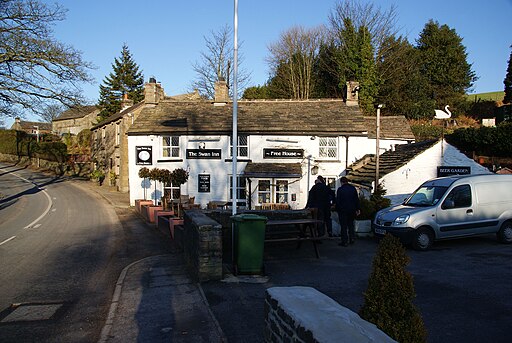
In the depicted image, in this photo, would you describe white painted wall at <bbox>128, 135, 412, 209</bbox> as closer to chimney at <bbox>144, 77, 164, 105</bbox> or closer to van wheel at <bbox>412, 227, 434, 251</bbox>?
chimney at <bbox>144, 77, 164, 105</bbox>

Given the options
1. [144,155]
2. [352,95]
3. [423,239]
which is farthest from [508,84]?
[423,239]

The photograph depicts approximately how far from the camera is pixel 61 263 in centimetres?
1203

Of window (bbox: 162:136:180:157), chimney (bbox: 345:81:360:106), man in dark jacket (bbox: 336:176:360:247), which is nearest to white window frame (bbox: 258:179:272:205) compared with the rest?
window (bbox: 162:136:180:157)

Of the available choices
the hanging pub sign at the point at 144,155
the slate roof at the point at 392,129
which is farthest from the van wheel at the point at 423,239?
the hanging pub sign at the point at 144,155

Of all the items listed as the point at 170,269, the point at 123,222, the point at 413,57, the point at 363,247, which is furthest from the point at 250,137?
the point at 413,57

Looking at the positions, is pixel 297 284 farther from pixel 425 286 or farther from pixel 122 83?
pixel 122 83

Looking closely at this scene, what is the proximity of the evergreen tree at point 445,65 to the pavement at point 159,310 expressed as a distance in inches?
1750

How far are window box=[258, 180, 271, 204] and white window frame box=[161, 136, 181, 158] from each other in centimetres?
557

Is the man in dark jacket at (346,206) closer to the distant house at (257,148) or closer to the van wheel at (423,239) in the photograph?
the van wheel at (423,239)

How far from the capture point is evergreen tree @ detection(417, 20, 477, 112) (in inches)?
1898

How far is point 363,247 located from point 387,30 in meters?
34.7

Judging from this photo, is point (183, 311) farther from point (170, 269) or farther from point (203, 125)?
point (203, 125)

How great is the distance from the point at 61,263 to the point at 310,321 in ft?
34.1

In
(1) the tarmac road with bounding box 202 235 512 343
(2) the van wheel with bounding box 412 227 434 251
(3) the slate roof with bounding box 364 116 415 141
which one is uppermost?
(3) the slate roof with bounding box 364 116 415 141
